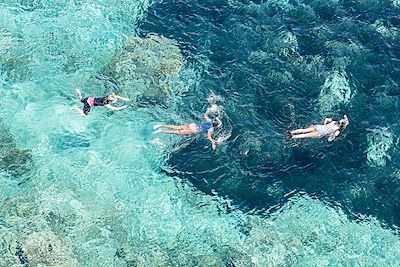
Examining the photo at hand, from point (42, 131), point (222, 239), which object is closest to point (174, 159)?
point (222, 239)

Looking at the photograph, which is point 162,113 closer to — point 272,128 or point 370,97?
point 272,128

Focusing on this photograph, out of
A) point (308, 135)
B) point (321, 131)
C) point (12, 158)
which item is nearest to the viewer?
point (12, 158)

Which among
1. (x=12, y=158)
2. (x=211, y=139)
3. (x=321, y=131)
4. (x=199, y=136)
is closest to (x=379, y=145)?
(x=321, y=131)

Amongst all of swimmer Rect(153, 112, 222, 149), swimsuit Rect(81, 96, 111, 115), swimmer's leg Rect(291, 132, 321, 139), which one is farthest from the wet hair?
swimsuit Rect(81, 96, 111, 115)

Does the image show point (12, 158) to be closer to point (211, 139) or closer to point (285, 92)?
point (211, 139)

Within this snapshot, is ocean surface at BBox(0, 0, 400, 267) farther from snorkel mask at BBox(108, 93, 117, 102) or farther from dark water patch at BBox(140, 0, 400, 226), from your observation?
snorkel mask at BBox(108, 93, 117, 102)
